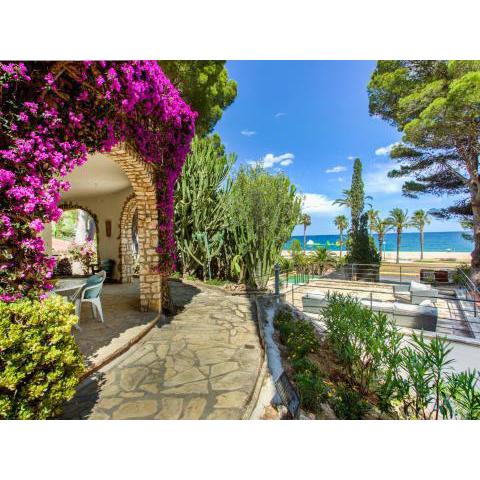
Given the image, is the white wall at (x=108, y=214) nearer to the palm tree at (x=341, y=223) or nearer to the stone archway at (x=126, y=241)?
the stone archway at (x=126, y=241)

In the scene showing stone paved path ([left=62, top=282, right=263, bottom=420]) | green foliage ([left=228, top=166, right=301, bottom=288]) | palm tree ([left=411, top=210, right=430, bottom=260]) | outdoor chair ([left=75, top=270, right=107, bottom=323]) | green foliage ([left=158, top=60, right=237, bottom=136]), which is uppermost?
green foliage ([left=158, top=60, right=237, bottom=136])

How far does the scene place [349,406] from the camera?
7.85 ft

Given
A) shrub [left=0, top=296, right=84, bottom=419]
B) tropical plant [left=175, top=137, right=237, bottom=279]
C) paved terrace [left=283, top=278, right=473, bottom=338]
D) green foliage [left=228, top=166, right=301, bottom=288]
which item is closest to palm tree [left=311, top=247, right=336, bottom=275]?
paved terrace [left=283, top=278, right=473, bottom=338]

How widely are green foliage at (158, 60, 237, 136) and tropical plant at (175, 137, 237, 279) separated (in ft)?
8.21

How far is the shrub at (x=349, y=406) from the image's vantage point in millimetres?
2340

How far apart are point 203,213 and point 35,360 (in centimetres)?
579

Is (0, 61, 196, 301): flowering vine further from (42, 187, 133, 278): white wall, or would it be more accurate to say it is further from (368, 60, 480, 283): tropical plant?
(368, 60, 480, 283): tropical plant

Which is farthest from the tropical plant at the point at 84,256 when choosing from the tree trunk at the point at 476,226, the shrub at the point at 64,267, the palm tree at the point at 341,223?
the palm tree at the point at 341,223

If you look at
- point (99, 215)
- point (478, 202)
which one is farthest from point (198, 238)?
point (478, 202)

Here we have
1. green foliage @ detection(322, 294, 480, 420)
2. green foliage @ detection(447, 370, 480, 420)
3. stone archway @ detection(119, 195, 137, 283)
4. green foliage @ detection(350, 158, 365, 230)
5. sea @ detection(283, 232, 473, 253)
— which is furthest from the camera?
sea @ detection(283, 232, 473, 253)

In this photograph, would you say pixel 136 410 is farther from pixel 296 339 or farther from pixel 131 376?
pixel 296 339

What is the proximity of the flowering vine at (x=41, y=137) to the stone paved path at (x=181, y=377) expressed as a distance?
1.03 m

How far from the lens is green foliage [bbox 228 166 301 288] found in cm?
636
